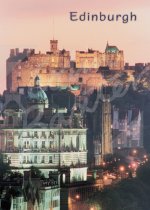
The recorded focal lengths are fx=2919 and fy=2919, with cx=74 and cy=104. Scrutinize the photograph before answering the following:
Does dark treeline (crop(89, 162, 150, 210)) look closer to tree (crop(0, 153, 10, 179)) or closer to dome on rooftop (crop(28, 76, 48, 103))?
tree (crop(0, 153, 10, 179))

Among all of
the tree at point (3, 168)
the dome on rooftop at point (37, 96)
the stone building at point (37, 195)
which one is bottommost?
the stone building at point (37, 195)

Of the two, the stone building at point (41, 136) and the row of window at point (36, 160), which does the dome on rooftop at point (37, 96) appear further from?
the row of window at point (36, 160)

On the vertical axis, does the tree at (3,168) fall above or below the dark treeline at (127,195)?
above

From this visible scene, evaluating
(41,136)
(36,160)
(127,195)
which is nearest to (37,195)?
(127,195)

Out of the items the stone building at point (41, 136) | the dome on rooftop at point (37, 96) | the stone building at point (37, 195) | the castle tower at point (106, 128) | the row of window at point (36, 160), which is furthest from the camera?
the castle tower at point (106, 128)

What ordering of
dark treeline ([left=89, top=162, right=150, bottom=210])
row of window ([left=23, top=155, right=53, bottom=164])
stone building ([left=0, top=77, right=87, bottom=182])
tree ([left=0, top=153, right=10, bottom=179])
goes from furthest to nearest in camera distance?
stone building ([left=0, top=77, right=87, bottom=182])
row of window ([left=23, top=155, right=53, bottom=164])
dark treeline ([left=89, top=162, right=150, bottom=210])
tree ([left=0, top=153, right=10, bottom=179])

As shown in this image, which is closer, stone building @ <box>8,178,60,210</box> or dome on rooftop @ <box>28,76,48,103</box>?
stone building @ <box>8,178,60,210</box>

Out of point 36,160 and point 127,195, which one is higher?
point 36,160

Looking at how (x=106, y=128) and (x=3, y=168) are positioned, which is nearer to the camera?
(x=3, y=168)

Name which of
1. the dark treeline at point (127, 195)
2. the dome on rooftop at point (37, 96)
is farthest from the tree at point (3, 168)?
the dome on rooftop at point (37, 96)

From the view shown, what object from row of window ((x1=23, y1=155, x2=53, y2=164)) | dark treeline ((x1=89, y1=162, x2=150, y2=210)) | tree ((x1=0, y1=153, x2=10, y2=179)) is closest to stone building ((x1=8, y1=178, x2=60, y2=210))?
tree ((x1=0, y1=153, x2=10, y2=179))

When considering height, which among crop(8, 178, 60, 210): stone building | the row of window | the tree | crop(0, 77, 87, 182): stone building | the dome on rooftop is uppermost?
the dome on rooftop

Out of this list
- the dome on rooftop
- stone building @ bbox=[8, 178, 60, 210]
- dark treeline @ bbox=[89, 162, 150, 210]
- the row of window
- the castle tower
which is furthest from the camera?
the castle tower

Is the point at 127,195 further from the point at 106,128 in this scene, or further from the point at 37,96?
the point at 106,128
